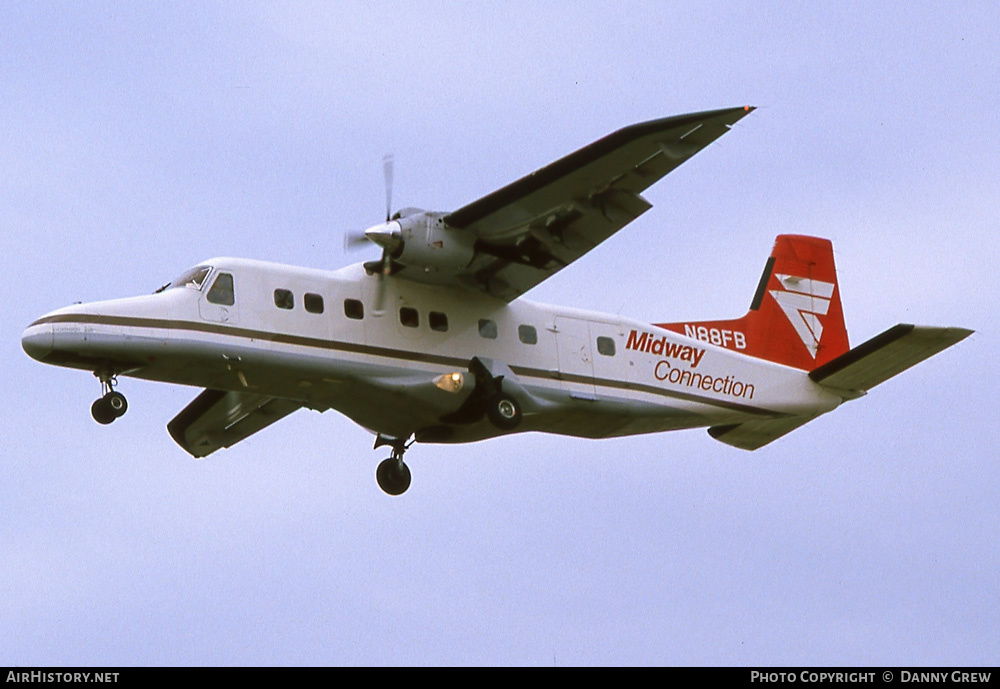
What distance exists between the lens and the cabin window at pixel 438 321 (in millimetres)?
20594

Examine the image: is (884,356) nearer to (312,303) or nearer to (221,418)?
(312,303)

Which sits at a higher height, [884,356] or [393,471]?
[884,356]

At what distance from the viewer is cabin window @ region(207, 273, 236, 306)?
19.5m

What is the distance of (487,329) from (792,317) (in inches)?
205

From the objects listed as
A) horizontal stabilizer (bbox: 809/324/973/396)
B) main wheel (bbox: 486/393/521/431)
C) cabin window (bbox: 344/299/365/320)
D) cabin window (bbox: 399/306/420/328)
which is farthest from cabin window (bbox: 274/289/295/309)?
horizontal stabilizer (bbox: 809/324/973/396)

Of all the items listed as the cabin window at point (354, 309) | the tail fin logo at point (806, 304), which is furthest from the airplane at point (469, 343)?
the tail fin logo at point (806, 304)

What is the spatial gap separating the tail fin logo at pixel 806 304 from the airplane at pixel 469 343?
943 millimetres

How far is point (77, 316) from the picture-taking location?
61.9ft

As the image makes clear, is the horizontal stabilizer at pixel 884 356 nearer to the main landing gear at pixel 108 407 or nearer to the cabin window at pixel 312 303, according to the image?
the cabin window at pixel 312 303

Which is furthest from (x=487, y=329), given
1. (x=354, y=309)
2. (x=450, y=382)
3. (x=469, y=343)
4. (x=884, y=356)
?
(x=884, y=356)

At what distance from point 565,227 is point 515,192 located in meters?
1.09

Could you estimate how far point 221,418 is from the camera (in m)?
22.8
